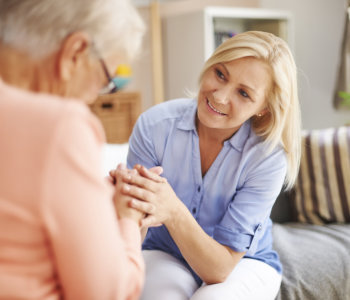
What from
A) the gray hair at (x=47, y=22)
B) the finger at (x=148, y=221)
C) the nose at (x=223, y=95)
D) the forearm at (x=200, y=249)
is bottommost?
the forearm at (x=200, y=249)

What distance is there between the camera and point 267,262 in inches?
56.7

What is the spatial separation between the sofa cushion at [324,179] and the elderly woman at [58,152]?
4.56 ft

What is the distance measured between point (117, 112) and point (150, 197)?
2.69 metres

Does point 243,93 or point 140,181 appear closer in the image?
point 140,181

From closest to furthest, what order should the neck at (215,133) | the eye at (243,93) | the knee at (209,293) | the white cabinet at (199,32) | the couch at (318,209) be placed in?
the knee at (209,293), the eye at (243,93), the neck at (215,133), the couch at (318,209), the white cabinet at (199,32)

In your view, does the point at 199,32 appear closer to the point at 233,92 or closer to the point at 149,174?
the point at 233,92

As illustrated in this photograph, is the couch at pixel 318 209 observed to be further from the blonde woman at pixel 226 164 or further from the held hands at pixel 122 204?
the held hands at pixel 122 204

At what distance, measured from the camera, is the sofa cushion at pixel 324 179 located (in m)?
1.92

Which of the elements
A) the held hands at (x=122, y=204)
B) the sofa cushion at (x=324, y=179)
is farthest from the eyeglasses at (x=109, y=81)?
the sofa cushion at (x=324, y=179)

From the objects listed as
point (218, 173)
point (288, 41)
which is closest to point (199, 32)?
point (288, 41)

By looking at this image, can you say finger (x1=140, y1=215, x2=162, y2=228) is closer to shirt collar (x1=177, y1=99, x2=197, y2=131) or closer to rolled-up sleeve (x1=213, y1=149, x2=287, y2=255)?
rolled-up sleeve (x1=213, y1=149, x2=287, y2=255)

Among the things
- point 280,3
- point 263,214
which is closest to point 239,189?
point 263,214

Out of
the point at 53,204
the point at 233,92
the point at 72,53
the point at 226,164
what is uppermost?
the point at 72,53

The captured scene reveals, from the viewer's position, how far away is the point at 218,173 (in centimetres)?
136
